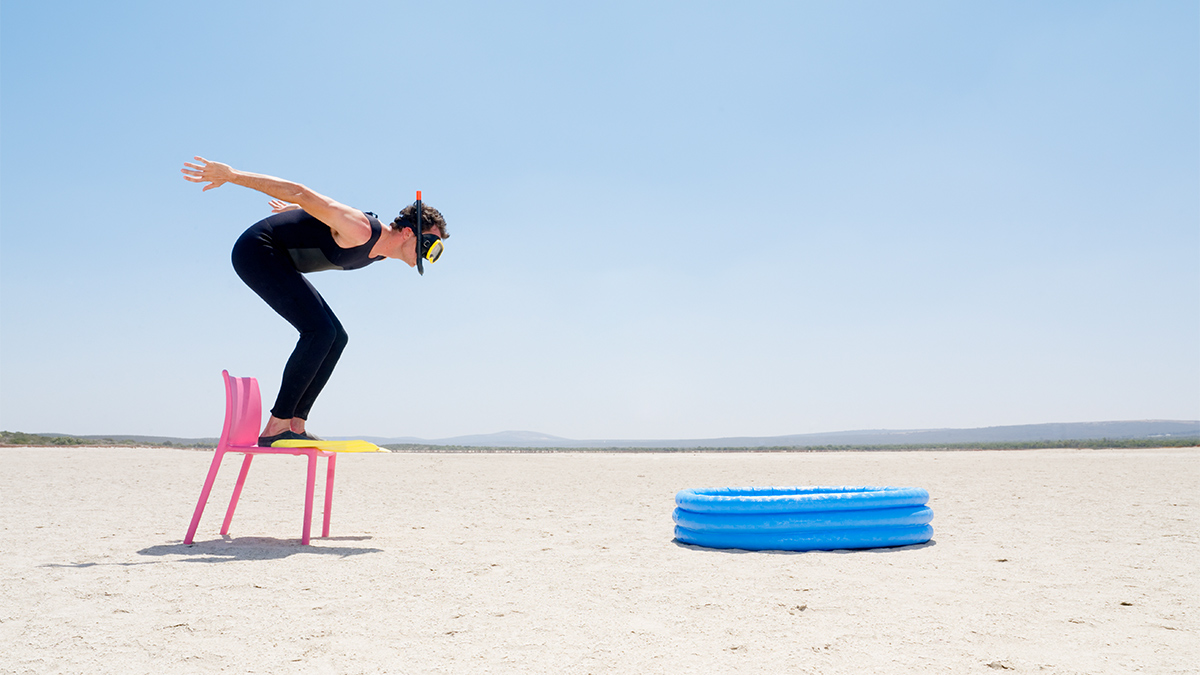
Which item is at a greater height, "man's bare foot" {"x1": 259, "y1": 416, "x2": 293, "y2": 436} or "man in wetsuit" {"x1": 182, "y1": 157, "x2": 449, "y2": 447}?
"man in wetsuit" {"x1": 182, "y1": 157, "x2": 449, "y2": 447}

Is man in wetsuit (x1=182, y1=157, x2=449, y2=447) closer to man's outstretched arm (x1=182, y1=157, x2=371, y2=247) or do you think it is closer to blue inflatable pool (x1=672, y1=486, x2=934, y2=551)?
man's outstretched arm (x1=182, y1=157, x2=371, y2=247)

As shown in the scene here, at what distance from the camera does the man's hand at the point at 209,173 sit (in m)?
4.84

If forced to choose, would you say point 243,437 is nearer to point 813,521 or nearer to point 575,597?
point 575,597

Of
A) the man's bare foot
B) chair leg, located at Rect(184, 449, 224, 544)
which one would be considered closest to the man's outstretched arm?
the man's bare foot

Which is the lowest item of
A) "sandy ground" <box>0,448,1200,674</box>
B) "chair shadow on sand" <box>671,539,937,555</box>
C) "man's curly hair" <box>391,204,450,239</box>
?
"chair shadow on sand" <box>671,539,937,555</box>

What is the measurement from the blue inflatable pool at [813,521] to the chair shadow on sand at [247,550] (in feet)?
8.60

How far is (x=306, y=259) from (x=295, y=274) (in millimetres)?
140

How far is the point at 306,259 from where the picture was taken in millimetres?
5426

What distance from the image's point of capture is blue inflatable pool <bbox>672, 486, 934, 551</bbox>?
564cm

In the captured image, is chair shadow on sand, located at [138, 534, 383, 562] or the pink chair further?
the pink chair


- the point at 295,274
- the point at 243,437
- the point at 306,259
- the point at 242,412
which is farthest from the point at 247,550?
the point at 306,259

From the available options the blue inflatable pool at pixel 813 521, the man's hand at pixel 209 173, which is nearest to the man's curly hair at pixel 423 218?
the man's hand at pixel 209 173

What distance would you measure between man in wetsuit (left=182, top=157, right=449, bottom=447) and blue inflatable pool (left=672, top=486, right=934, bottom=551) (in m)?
3.03

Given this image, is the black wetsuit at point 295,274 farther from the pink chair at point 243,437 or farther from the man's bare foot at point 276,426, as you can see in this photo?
the pink chair at point 243,437
